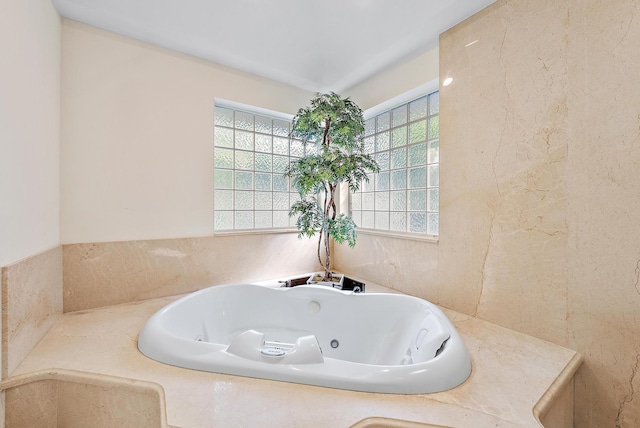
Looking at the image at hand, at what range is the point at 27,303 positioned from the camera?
1138 mm

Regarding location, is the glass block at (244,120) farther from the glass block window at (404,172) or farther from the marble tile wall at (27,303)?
the marble tile wall at (27,303)

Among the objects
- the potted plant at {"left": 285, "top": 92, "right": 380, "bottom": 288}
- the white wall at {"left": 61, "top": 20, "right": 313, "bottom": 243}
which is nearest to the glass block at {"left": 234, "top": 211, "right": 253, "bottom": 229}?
the white wall at {"left": 61, "top": 20, "right": 313, "bottom": 243}

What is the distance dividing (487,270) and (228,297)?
5.19ft

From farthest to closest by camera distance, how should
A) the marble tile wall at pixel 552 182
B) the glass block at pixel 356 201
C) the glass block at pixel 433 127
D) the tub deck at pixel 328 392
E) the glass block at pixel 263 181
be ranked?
the glass block at pixel 356 201, the glass block at pixel 263 181, the glass block at pixel 433 127, the marble tile wall at pixel 552 182, the tub deck at pixel 328 392

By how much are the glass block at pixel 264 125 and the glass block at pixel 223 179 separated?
1.57 ft

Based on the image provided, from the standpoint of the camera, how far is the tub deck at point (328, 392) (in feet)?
2.51

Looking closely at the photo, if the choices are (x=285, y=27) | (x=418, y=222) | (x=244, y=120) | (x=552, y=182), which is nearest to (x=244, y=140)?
(x=244, y=120)

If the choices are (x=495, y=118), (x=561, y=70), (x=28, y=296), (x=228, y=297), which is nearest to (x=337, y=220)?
(x=228, y=297)

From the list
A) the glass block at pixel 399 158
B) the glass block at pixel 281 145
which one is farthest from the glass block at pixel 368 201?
the glass block at pixel 281 145

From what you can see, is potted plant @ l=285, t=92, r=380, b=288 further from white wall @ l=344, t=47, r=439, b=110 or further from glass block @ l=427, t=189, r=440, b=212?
glass block @ l=427, t=189, r=440, b=212

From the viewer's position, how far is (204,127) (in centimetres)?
199

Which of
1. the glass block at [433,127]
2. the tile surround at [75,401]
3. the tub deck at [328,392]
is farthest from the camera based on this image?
the glass block at [433,127]

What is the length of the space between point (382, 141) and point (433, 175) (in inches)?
24.7

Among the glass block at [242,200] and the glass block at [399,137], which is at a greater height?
the glass block at [399,137]
